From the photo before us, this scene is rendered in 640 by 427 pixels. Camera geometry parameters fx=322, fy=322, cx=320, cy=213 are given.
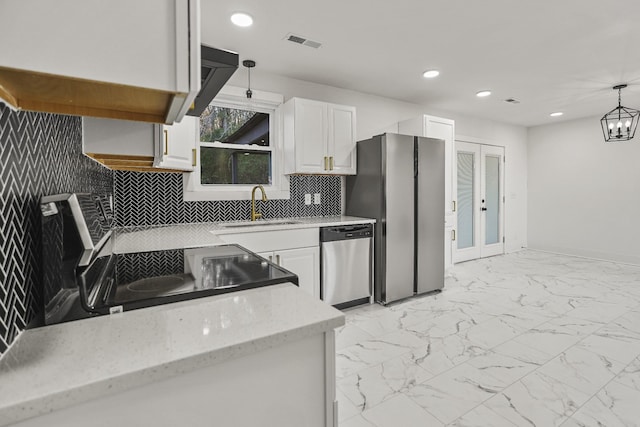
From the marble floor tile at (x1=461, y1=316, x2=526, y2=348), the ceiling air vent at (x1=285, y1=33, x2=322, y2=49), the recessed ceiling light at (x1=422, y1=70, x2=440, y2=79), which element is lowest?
the marble floor tile at (x1=461, y1=316, x2=526, y2=348)

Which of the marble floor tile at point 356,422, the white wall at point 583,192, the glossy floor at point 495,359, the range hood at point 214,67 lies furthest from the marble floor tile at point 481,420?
the white wall at point 583,192

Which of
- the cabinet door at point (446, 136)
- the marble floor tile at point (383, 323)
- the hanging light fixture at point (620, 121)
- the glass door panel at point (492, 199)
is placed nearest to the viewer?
the marble floor tile at point (383, 323)

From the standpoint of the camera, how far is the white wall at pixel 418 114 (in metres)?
3.60

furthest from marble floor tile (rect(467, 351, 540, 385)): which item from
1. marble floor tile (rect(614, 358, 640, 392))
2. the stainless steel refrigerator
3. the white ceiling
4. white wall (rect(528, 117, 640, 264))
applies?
white wall (rect(528, 117, 640, 264))

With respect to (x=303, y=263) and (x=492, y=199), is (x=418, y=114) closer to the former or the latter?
(x=492, y=199)

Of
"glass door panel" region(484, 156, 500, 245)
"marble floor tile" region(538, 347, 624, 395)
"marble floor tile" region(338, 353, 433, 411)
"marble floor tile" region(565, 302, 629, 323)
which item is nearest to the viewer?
"marble floor tile" region(338, 353, 433, 411)

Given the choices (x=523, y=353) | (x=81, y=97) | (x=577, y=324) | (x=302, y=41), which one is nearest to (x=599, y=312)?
(x=577, y=324)

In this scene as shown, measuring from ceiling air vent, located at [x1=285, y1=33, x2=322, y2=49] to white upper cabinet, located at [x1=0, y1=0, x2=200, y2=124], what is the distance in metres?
2.30

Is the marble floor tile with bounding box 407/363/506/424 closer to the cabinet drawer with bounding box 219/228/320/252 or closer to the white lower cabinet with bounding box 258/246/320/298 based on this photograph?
A: the white lower cabinet with bounding box 258/246/320/298

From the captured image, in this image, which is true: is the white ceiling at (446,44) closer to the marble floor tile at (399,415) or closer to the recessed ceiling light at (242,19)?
the recessed ceiling light at (242,19)

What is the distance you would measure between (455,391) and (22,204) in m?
2.21

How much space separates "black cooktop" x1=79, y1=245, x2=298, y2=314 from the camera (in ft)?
2.96

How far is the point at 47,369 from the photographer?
60 cm

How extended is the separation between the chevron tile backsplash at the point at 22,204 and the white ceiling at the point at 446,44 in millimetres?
1790
